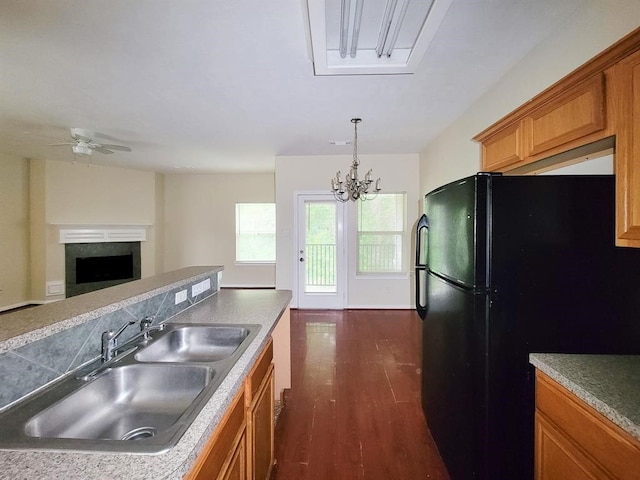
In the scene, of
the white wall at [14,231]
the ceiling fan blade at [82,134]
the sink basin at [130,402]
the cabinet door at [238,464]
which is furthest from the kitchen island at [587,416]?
the white wall at [14,231]

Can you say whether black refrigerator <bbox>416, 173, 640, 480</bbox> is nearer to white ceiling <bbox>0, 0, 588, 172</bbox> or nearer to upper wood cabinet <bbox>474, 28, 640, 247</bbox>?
upper wood cabinet <bbox>474, 28, 640, 247</bbox>

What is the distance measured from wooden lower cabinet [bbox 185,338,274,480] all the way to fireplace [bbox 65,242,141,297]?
591cm

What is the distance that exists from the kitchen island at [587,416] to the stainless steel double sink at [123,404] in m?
1.19

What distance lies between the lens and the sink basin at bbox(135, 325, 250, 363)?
153cm

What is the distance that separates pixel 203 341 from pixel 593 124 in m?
2.13

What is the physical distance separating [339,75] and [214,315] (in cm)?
199

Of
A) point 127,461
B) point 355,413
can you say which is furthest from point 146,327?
point 355,413

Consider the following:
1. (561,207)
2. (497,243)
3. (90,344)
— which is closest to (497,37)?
(561,207)

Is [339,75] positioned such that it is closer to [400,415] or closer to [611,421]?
[611,421]

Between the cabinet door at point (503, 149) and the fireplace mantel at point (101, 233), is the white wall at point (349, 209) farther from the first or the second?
the fireplace mantel at point (101, 233)

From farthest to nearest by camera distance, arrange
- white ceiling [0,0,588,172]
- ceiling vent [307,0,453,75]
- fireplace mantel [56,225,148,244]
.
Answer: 1. fireplace mantel [56,225,148,244]
2. white ceiling [0,0,588,172]
3. ceiling vent [307,0,453,75]

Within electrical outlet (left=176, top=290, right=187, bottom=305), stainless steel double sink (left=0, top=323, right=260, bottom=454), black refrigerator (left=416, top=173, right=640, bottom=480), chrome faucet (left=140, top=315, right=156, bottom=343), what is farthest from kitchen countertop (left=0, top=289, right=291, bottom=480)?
black refrigerator (left=416, top=173, right=640, bottom=480)

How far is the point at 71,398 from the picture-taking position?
0.95 m

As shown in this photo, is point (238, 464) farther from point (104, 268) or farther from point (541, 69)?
point (104, 268)
